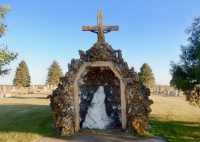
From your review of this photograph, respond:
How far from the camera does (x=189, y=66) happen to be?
10125mm

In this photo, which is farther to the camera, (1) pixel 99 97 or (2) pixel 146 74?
(2) pixel 146 74

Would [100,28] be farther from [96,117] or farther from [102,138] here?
[102,138]

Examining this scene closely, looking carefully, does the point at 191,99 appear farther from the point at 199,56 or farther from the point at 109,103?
the point at 109,103

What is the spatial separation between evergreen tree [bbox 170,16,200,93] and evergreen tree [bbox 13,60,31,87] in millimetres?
41422

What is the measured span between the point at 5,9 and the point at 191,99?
1028 centimetres

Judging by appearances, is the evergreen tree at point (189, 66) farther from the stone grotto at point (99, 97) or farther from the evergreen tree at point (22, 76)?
A: the evergreen tree at point (22, 76)

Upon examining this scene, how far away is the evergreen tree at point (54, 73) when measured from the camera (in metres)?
46.4

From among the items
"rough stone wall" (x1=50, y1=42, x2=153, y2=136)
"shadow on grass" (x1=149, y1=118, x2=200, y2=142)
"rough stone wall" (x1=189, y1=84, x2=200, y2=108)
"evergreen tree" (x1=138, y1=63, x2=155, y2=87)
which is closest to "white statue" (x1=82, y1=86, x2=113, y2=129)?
"rough stone wall" (x1=50, y1=42, x2=153, y2=136)

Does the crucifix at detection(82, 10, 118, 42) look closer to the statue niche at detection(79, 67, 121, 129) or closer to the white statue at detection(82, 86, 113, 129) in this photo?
the statue niche at detection(79, 67, 121, 129)

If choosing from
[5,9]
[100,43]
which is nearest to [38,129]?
[100,43]

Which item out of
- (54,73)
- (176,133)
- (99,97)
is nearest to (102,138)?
(99,97)

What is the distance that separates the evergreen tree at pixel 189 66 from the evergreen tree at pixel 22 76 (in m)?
41.4

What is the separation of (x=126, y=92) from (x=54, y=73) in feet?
126

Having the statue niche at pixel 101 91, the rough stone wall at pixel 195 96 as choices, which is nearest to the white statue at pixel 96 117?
the statue niche at pixel 101 91
